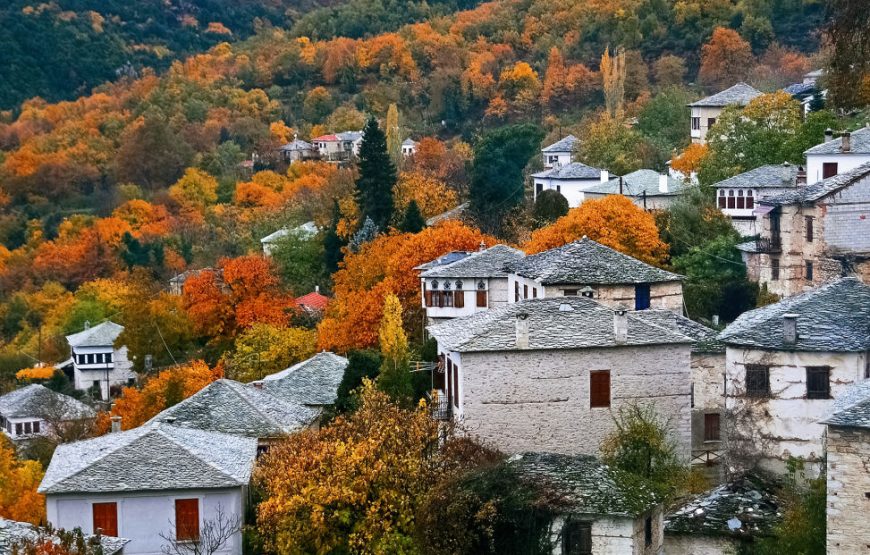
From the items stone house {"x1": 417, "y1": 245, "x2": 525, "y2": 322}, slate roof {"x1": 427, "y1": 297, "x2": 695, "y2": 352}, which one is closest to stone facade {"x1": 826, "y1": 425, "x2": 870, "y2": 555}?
slate roof {"x1": 427, "y1": 297, "x2": 695, "y2": 352}

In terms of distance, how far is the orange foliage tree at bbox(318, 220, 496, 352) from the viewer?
5406cm

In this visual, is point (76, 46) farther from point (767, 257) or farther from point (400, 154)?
point (767, 257)

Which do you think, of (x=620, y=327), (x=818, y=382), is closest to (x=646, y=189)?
(x=620, y=327)

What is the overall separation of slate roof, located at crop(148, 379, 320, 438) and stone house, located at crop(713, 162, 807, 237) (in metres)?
20.4

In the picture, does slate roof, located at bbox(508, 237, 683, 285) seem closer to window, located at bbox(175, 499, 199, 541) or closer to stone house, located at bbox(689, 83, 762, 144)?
window, located at bbox(175, 499, 199, 541)

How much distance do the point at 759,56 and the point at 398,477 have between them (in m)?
84.6

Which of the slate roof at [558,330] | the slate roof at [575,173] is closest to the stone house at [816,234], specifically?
the slate roof at [558,330]

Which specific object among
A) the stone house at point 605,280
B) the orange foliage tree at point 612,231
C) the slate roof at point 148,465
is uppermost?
the orange foliage tree at point 612,231

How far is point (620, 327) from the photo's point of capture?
35219 mm

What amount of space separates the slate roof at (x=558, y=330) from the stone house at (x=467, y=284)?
1391cm

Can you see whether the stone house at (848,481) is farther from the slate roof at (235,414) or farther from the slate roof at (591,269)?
the slate roof at (591,269)

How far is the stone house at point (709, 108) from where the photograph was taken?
3115 inches

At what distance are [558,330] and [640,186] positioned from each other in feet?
99.2

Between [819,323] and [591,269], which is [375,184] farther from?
[819,323]
